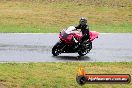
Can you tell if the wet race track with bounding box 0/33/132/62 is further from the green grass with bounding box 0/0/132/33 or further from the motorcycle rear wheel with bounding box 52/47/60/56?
the green grass with bounding box 0/0/132/33

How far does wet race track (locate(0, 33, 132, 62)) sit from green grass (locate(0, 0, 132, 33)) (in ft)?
22.3

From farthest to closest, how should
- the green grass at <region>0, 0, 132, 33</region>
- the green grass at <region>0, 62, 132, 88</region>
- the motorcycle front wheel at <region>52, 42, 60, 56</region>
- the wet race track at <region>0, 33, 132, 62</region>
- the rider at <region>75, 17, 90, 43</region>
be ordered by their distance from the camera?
the green grass at <region>0, 0, 132, 33</region> → the motorcycle front wheel at <region>52, 42, 60, 56</region> → the rider at <region>75, 17, 90, 43</region> → the wet race track at <region>0, 33, 132, 62</region> → the green grass at <region>0, 62, 132, 88</region>

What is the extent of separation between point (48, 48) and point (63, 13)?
15.3m

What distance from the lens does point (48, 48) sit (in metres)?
18.2

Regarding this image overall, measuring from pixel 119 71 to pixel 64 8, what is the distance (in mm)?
21880

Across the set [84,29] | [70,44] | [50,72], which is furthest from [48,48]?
[50,72]

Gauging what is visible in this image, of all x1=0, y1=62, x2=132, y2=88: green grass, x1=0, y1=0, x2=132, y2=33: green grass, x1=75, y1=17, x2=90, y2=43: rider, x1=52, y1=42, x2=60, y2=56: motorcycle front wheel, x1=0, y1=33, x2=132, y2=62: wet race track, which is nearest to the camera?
x1=0, y1=62, x2=132, y2=88: green grass

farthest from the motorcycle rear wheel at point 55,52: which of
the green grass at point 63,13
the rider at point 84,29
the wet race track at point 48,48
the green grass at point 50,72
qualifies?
the green grass at point 63,13

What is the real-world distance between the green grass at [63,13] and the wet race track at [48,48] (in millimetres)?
6808

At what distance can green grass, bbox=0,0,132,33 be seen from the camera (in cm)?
3008

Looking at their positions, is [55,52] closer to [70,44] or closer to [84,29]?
[70,44]

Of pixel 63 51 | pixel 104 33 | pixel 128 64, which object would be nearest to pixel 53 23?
pixel 104 33

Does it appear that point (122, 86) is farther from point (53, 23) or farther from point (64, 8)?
point (64, 8)

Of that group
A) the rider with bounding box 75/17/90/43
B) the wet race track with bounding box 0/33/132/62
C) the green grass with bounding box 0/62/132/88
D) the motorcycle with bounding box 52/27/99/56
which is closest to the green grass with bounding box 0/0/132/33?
the wet race track with bounding box 0/33/132/62
